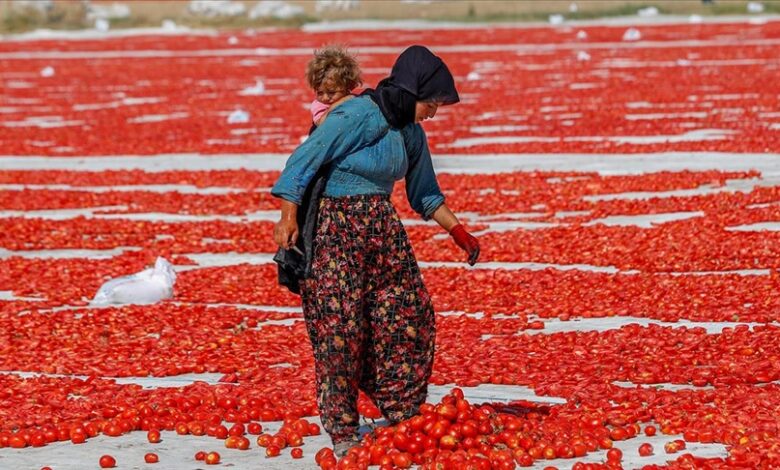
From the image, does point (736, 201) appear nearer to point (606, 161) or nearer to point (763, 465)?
point (606, 161)

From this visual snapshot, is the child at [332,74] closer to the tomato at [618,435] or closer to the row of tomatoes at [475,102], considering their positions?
the tomato at [618,435]

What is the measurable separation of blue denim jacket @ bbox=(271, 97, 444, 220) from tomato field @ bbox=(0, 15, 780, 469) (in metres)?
1.33

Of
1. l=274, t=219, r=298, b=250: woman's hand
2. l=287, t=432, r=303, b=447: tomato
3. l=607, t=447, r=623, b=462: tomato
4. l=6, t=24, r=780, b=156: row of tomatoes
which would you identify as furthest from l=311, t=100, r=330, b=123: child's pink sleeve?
l=6, t=24, r=780, b=156: row of tomatoes

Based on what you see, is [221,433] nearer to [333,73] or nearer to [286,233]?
[286,233]

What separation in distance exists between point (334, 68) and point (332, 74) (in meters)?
0.03

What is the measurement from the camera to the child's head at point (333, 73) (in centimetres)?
765

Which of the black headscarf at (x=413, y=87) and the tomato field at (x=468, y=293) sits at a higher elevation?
the black headscarf at (x=413, y=87)

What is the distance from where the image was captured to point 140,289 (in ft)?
45.3

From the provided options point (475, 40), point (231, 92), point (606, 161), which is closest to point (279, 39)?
point (475, 40)

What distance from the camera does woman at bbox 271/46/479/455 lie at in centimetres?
758

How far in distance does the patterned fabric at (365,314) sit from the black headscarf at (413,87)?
0.50 meters

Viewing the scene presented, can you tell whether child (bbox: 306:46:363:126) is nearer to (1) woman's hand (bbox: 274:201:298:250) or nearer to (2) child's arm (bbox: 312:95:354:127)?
(2) child's arm (bbox: 312:95:354:127)

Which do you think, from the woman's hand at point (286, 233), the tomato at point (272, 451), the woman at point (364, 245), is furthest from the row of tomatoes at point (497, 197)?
the woman's hand at point (286, 233)

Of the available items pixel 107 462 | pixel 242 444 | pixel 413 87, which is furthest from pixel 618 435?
pixel 107 462
